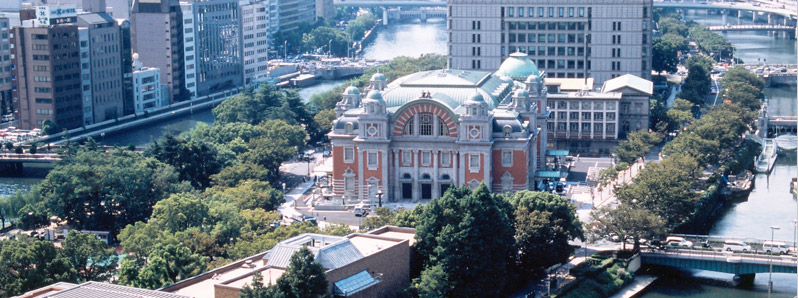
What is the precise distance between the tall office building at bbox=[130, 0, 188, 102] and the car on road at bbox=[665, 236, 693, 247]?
262ft

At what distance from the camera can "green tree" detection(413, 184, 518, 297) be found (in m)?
67.1

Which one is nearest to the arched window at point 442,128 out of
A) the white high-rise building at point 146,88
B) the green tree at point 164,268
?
the green tree at point 164,268

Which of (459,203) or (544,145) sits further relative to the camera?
(544,145)

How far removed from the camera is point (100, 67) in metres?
135

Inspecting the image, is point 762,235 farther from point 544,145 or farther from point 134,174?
point 134,174

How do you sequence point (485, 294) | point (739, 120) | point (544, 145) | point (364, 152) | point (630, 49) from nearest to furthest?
point (485, 294), point (364, 152), point (544, 145), point (739, 120), point (630, 49)

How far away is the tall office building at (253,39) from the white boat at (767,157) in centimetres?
7014

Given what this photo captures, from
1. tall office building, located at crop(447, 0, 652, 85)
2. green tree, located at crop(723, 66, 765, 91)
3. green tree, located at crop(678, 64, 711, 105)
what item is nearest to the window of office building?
tall office building, located at crop(447, 0, 652, 85)

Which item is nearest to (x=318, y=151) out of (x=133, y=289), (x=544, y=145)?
(x=544, y=145)

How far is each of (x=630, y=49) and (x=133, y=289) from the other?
80812 mm

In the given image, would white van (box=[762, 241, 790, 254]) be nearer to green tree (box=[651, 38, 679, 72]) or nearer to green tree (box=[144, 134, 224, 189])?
green tree (box=[144, 134, 224, 189])

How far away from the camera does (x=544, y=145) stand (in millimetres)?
105812

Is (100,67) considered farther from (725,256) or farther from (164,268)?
(725,256)

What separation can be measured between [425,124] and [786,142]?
44.6 m
